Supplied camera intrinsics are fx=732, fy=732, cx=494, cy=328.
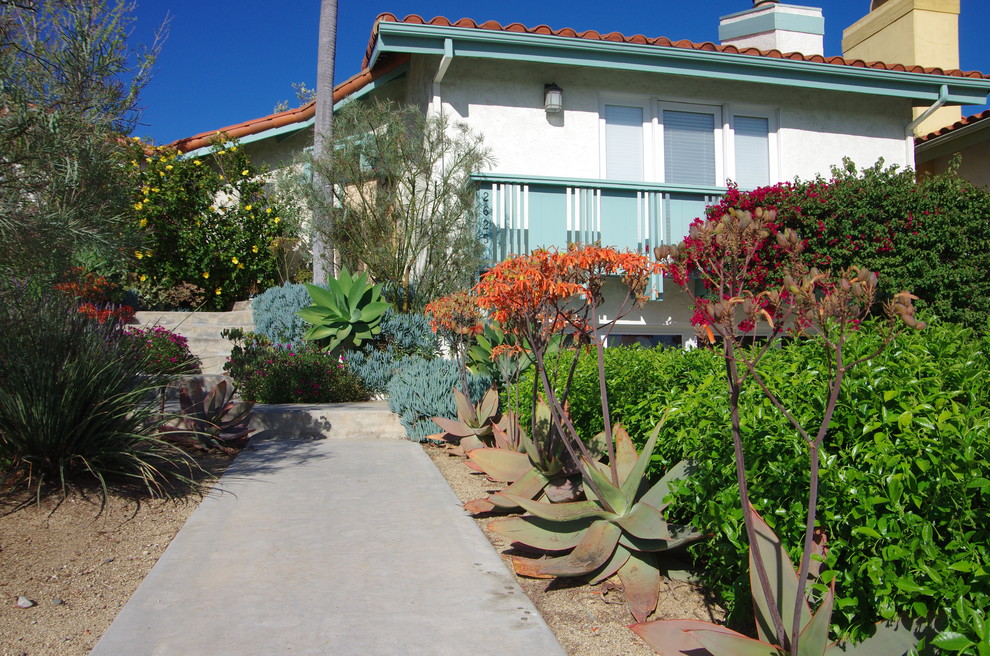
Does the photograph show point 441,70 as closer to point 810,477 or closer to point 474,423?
point 474,423

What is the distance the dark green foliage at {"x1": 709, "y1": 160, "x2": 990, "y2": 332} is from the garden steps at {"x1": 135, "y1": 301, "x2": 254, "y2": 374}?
794 cm

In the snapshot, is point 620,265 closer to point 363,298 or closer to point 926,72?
point 363,298

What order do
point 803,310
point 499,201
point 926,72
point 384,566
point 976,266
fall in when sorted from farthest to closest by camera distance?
point 926,72, point 499,201, point 976,266, point 384,566, point 803,310

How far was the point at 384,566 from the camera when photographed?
3.94 metres

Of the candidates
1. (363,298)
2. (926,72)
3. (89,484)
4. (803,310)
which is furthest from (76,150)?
(926,72)

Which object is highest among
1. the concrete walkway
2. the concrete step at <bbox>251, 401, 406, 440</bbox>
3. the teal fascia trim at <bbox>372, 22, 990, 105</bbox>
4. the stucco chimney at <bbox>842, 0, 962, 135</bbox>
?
the stucco chimney at <bbox>842, 0, 962, 135</bbox>

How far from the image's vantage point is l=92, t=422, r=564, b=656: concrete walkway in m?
3.06

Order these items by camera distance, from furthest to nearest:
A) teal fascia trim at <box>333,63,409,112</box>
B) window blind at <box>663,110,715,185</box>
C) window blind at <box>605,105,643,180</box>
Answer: teal fascia trim at <box>333,63,409,112</box>, window blind at <box>663,110,715,185</box>, window blind at <box>605,105,643,180</box>

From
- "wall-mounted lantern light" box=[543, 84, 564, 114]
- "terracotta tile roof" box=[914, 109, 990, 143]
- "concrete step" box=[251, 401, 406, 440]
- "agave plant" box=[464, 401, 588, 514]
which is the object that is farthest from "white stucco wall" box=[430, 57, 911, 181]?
"agave plant" box=[464, 401, 588, 514]

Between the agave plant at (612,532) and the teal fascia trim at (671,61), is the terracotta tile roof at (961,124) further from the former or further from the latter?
the agave plant at (612,532)

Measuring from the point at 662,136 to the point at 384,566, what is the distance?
9909 millimetres

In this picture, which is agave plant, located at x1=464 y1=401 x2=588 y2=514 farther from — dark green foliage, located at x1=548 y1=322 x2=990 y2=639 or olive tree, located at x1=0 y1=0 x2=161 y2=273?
olive tree, located at x1=0 y1=0 x2=161 y2=273

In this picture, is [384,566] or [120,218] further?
[120,218]

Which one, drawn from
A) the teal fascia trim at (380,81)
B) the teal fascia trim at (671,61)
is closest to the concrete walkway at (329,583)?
the teal fascia trim at (671,61)
